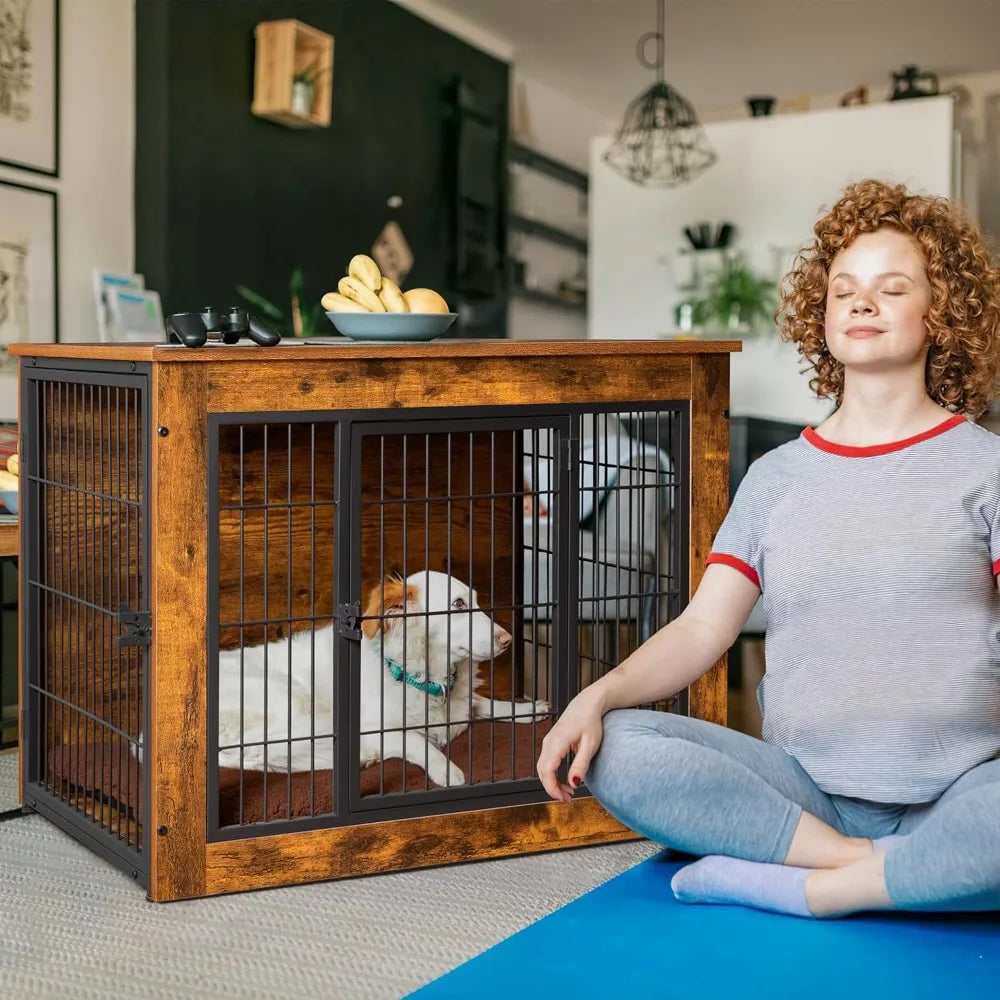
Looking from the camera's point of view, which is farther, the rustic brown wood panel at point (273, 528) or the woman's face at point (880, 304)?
the rustic brown wood panel at point (273, 528)

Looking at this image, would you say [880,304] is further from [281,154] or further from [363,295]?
[281,154]

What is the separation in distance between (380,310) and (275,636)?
792 mm

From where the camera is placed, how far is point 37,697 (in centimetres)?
278

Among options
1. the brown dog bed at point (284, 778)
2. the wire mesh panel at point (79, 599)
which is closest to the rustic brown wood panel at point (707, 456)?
the brown dog bed at point (284, 778)

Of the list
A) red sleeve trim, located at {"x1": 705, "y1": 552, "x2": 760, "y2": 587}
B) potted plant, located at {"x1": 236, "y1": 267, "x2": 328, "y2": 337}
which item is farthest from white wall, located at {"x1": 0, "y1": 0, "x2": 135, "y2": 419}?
red sleeve trim, located at {"x1": 705, "y1": 552, "x2": 760, "y2": 587}

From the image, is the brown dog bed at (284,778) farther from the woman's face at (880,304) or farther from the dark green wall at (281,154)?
the dark green wall at (281,154)

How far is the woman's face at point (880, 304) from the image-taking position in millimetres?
1858

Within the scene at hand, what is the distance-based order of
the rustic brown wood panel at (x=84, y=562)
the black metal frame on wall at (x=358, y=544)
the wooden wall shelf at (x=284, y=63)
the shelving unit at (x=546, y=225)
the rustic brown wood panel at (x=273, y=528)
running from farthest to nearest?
the shelving unit at (x=546, y=225) < the wooden wall shelf at (x=284, y=63) < the rustic brown wood panel at (x=273, y=528) < the rustic brown wood panel at (x=84, y=562) < the black metal frame on wall at (x=358, y=544)

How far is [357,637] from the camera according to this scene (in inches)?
93.7

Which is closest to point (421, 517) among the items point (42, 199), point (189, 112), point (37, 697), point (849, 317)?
point (37, 697)

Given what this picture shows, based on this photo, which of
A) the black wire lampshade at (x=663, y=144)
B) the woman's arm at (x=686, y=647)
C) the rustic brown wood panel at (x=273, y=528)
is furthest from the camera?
the black wire lampshade at (x=663, y=144)

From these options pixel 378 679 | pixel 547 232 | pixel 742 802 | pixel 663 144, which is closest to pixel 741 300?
pixel 663 144

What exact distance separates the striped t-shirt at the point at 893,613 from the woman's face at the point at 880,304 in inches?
4.9

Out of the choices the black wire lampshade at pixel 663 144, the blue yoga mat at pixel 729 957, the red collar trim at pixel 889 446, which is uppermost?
the black wire lampshade at pixel 663 144
